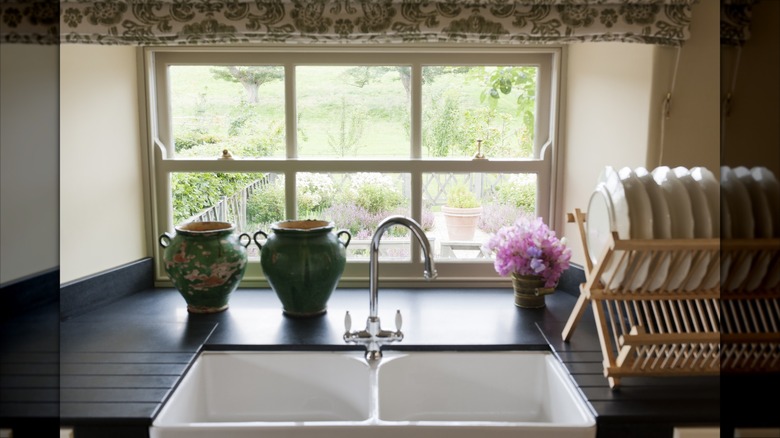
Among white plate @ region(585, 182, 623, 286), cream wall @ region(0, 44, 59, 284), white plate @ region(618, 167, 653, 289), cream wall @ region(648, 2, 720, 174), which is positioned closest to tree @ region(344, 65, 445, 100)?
cream wall @ region(648, 2, 720, 174)

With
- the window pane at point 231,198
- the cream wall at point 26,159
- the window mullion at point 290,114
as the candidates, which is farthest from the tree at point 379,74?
the cream wall at point 26,159

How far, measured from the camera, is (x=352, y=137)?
2059mm

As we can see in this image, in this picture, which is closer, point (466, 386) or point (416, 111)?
point (466, 386)

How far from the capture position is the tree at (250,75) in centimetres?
203

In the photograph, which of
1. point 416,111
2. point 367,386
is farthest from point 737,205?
point 416,111

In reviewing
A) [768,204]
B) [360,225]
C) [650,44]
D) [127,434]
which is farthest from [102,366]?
[650,44]

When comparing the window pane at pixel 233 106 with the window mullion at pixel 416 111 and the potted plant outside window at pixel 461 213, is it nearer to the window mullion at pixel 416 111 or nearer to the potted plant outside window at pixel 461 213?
the window mullion at pixel 416 111

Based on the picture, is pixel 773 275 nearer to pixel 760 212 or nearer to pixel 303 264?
pixel 760 212

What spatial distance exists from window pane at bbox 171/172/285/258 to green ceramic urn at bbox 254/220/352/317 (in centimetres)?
36

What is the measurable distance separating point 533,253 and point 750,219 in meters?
1.62

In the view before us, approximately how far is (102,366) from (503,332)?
1.02 metres

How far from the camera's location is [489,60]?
202cm

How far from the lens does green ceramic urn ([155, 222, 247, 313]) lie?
167cm

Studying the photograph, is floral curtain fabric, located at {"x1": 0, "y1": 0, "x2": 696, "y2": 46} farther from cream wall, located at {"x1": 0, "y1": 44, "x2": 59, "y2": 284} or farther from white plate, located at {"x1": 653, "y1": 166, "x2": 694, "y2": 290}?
cream wall, located at {"x1": 0, "y1": 44, "x2": 59, "y2": 284}
